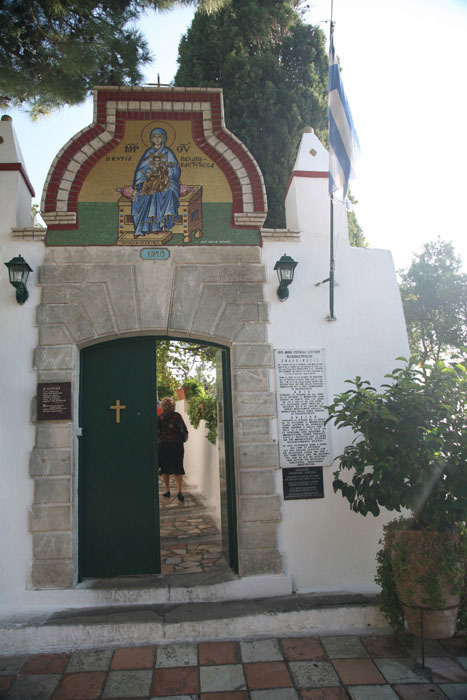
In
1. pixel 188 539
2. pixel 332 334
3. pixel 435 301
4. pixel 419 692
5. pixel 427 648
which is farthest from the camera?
pixel 435 301

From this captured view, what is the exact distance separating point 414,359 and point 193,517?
454cm

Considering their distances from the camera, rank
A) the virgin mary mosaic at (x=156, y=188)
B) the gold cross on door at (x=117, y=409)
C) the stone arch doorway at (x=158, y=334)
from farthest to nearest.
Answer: the virgin mary mosaic at (x=156, y=188) → the gold cross on door at (x=117, y=409) → the stone arch doorway at (x=158, y=334)

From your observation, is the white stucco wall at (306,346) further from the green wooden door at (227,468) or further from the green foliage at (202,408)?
the green foliage at (202,408)

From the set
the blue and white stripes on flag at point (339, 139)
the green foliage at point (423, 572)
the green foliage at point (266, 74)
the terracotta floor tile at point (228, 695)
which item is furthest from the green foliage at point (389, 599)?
the green foliage at point (266, 74)

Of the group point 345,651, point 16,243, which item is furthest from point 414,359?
point 16,243

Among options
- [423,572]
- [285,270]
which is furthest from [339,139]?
[423,572]

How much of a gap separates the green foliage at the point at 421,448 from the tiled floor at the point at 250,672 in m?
0.94

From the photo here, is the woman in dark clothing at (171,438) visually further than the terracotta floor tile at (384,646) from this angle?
Yes

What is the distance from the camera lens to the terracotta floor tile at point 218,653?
330cm

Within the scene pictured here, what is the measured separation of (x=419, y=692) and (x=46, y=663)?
2546 mm

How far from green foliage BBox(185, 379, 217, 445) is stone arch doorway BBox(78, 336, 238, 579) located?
3.24 meters

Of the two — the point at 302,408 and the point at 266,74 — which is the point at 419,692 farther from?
the point at 266,74

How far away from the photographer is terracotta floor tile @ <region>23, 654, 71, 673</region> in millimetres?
3227

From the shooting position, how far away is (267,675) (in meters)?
3.13
